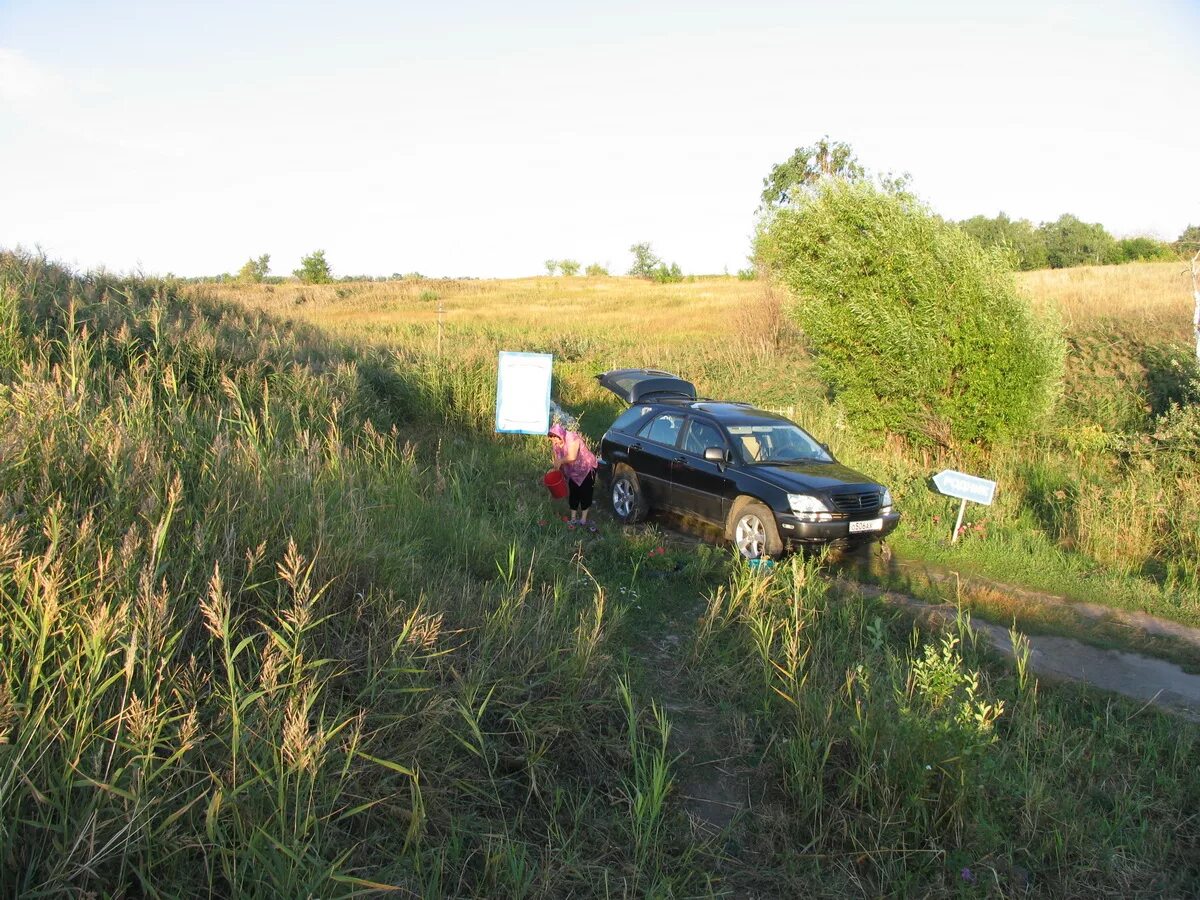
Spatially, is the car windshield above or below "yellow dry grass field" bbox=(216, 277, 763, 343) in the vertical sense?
below

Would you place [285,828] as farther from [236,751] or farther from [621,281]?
[621,281]

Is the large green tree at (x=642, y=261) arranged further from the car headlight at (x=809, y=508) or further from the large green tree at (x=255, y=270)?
the car headlight at (x=809, y=508)

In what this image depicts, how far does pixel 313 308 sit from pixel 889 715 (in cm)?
4471

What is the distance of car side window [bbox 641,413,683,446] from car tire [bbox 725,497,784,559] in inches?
62.8

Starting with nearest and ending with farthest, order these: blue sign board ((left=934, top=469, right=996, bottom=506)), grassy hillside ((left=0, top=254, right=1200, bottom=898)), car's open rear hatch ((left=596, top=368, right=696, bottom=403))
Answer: grassy hillside ((left=0, top=254, right=1200, bottom=898)) → blue sign board ((left=934, top=469, right=996, bottom=506)) → car's open rear hatch ((left=596, top=368, right=696, bottom=403))

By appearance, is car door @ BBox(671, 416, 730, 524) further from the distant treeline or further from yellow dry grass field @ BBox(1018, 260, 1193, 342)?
the distant treeline

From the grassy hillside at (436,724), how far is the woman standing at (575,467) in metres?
3.35

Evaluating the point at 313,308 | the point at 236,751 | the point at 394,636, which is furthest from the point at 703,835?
the point at 313,308

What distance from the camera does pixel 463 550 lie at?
246 inches

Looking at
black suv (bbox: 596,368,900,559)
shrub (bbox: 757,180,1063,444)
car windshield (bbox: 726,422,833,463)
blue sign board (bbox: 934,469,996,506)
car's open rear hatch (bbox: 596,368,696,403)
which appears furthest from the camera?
car's open rear hatch (bbox: 596,368,696,403)

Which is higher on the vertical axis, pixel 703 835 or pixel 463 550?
pixel 463 550

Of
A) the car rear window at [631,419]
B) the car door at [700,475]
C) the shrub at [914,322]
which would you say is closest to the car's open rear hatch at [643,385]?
the shrub at [914,322]

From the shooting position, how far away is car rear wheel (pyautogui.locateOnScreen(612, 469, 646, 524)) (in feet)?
36.0

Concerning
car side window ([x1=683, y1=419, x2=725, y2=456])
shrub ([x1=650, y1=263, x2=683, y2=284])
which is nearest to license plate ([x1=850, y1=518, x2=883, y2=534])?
car side window ([x1=683, y1=419, x2=725, y2=456])
